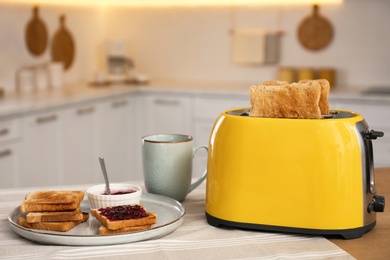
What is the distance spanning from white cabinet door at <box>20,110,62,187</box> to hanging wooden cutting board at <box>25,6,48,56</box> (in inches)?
34.3

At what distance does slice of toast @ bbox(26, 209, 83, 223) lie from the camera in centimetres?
125

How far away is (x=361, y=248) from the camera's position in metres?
1.23

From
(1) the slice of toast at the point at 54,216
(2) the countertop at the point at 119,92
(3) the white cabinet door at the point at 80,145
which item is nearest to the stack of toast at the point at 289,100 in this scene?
(1) the slice of toast at the point at 54,216

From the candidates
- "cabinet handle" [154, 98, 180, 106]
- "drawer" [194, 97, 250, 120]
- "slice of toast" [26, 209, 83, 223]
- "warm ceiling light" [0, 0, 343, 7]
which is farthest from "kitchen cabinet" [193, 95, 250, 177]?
"slice of toast" [26, 209, 83, 223]

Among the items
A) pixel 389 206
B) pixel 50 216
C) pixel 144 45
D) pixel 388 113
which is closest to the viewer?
pixel 50 216

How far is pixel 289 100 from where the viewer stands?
4.30 ft

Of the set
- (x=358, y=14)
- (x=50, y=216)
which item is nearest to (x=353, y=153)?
(x=50, y=216)

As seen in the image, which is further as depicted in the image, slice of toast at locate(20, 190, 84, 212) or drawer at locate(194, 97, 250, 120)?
drawer at locate(194, 97, 250, 120)

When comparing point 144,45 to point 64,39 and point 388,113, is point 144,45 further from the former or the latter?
point 388,113

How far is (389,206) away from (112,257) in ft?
2.20

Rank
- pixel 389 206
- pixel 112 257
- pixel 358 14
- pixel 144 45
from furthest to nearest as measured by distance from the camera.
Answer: pixel 144 45
pixel 358 14
pixel 389 206
pixel 112 257

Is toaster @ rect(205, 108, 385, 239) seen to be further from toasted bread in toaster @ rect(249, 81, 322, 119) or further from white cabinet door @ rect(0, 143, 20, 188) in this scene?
white cabinet door @ rect(0, 143, 20, 188)

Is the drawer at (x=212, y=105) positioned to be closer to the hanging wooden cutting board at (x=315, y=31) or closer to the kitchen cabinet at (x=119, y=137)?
the kitchen cabinet at (x=119, y=137)

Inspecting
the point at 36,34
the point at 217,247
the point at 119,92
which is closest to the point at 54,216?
the point at 217,247
